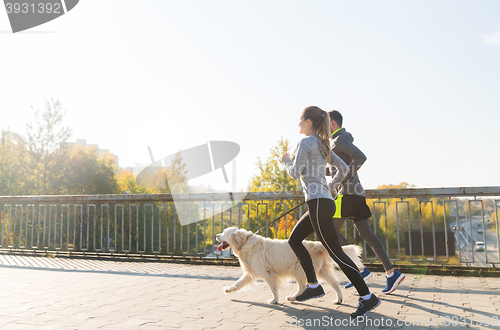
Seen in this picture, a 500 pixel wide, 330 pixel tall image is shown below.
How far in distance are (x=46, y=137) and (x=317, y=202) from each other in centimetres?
4528

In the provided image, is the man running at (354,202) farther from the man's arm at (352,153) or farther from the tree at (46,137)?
the tree at (46,137)

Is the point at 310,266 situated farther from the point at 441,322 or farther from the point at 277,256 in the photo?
the point at 441,322

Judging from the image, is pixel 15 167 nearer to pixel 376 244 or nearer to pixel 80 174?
pixel 80 174

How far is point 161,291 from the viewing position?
479 cm

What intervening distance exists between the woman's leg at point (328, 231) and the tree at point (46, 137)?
143 feet

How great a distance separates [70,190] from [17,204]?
115ft

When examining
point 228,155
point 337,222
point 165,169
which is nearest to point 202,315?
point 337,222

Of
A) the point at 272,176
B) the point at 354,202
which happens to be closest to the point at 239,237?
the point at 354,202

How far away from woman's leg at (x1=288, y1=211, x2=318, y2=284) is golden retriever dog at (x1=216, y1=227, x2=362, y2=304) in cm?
25

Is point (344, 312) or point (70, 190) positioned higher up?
point (70, 190)

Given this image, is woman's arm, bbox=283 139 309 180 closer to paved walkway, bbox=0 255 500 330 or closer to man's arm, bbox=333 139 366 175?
man's arm, bbox=333 139 366 175

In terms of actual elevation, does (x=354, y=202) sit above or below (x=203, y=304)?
above

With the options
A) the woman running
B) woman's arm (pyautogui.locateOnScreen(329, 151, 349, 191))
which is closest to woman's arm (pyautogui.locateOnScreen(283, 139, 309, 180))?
the woman running

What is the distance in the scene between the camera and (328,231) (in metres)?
3.62
